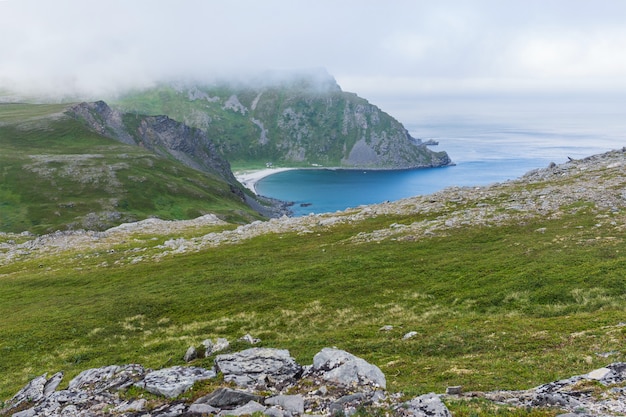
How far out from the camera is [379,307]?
3434 centimetres

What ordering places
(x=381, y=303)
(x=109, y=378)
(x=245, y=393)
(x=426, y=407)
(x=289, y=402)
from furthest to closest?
(x=381, y=303), (x=109, y=378), (x=245, y=393), (x=289, y=402), (x=426, y=407)

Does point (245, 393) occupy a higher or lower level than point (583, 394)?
lower

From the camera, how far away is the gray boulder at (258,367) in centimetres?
1936

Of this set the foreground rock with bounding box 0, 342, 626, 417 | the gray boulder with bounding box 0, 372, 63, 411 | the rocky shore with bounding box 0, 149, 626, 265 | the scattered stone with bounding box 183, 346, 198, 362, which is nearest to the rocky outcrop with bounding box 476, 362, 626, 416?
the foreground rock with bounding box 0, 342, 626, 417

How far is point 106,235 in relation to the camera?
94.1 metres

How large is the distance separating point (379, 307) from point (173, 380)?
19.6 meters

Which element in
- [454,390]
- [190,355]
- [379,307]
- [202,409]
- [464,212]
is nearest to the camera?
[202,409]

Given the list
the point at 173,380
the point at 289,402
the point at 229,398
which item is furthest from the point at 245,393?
the point at 173,380

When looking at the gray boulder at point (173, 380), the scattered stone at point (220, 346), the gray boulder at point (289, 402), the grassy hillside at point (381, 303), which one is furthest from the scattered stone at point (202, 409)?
the scattered stone at point (220, 346)

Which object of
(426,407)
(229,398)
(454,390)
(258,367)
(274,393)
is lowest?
(258,367)

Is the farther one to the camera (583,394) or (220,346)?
(220,346)

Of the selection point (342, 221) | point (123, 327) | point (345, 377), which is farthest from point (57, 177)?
point (345, 377)

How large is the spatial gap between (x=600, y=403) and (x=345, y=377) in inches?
387

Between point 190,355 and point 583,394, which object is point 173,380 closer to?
point 190,355
